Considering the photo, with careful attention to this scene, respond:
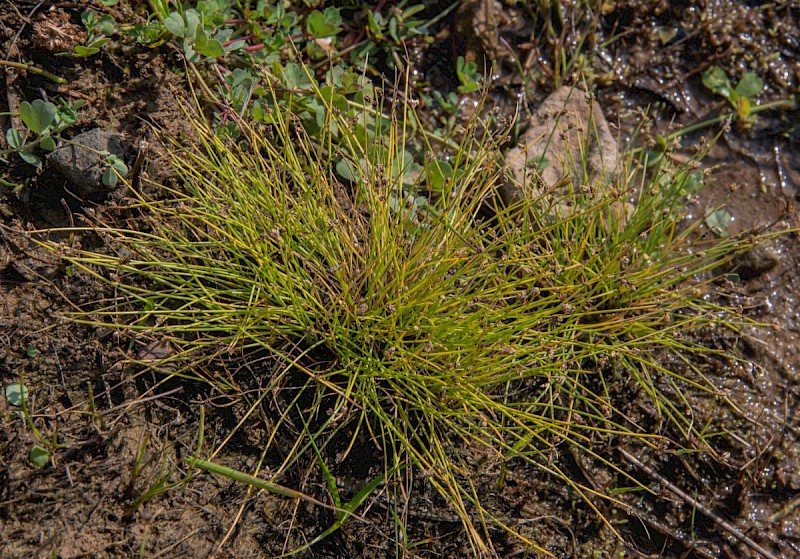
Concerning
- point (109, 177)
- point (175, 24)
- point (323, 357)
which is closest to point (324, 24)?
point (175, 24)

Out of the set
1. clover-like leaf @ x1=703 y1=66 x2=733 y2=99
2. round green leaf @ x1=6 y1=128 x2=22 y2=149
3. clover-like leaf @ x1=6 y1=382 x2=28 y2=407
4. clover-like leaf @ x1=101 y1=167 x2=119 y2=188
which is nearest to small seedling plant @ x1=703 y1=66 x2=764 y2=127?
clover-like leaf @ x1=703 y1=66 x2=733 y2=99

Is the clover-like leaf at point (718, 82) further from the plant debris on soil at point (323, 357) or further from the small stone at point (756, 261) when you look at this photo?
the small stone at point (756, 261)

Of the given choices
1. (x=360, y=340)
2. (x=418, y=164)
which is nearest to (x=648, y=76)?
(x=418, y=164)

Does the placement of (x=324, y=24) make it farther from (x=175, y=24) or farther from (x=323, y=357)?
(x=323, y=357)

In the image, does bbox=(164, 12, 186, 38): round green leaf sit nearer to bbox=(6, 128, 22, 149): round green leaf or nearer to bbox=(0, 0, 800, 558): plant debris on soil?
bbox=(0, 0, 800, 558): plant debris on soil

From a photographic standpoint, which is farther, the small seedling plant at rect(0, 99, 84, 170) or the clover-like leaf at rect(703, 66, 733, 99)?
the clover-like leaf at rect(703, 66, 733, 99)
